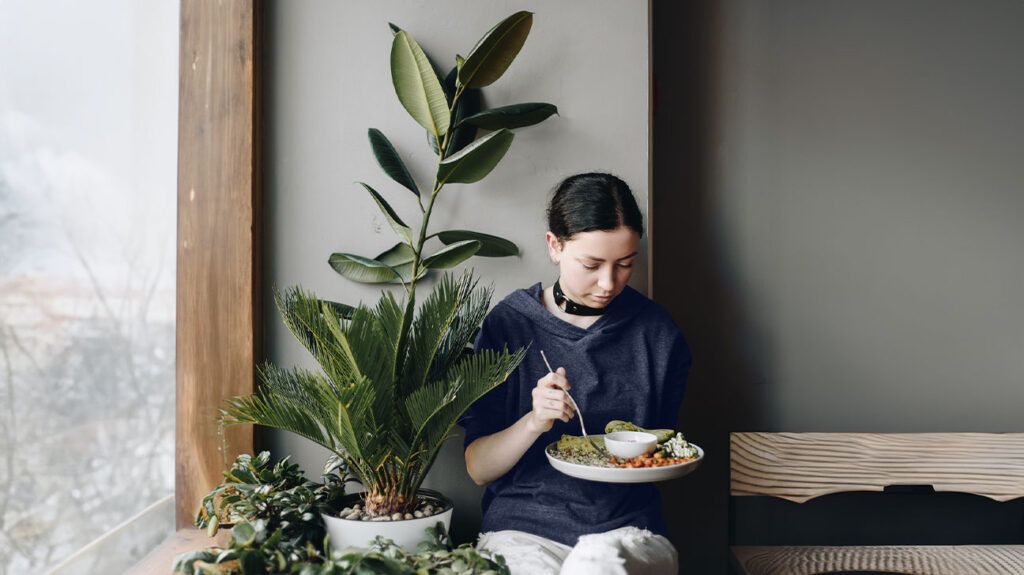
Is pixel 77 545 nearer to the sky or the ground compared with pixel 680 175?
nearer to the ground

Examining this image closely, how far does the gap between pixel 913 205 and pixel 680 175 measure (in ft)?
2.60

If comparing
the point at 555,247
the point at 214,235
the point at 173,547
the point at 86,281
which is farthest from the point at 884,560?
the point at 86,281

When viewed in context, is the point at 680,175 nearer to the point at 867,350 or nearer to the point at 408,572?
the point at 867,350

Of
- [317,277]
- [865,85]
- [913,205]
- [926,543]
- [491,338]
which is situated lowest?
[926,543]

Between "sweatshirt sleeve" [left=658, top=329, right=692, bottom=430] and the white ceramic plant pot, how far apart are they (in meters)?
0.66

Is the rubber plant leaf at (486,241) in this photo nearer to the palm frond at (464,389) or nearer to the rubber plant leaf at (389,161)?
the rubber plant leaf at (389,161)

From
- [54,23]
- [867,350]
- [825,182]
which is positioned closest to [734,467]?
[867,350]

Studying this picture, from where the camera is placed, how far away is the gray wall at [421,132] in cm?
187

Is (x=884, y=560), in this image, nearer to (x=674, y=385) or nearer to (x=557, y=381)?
(x=674, y=385)

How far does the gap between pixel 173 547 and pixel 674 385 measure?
4.42 ft

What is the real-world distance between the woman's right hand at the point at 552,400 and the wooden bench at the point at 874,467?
821 millimetres

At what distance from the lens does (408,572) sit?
1.26 metres

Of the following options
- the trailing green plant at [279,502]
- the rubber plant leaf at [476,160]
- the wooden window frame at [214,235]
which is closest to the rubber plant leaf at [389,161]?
the rubber plant leaf at [476,160]

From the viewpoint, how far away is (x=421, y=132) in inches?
73.6
